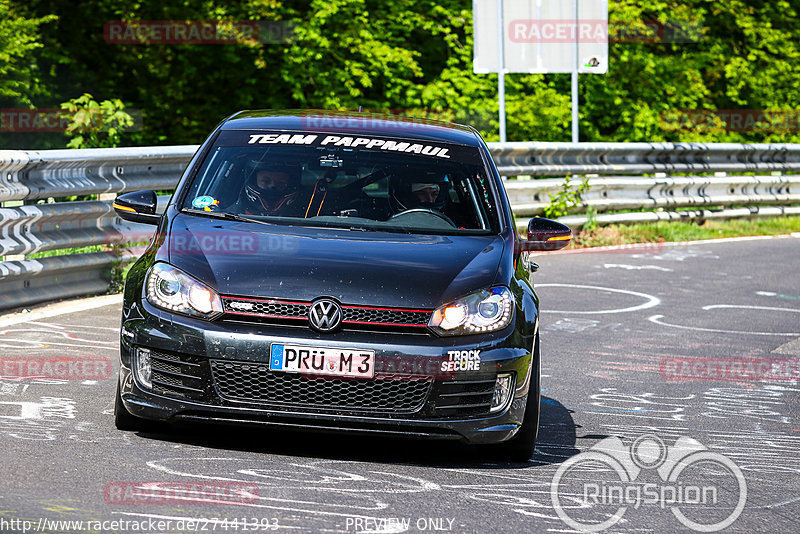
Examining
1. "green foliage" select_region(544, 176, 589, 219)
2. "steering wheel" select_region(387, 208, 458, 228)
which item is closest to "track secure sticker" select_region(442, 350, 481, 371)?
"steering wheel" select_region(387, 208, 458, 228)

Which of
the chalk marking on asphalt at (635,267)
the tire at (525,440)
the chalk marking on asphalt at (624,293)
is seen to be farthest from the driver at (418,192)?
the chalk marking on asphalt at (635,267)

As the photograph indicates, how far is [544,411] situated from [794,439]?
4.21 feet

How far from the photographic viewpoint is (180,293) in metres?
5.54

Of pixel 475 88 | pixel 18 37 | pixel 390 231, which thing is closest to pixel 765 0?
pixel 475 88

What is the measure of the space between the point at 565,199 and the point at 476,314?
1088 cm

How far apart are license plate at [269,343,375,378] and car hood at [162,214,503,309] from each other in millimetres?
222

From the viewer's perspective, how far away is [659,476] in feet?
18.4

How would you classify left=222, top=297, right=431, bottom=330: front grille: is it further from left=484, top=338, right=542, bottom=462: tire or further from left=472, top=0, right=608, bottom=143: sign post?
left=472, top=0, right=608, bottom=143: sign post

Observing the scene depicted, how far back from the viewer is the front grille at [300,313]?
5.40 m

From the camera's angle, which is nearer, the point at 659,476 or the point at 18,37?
the point at 659,476

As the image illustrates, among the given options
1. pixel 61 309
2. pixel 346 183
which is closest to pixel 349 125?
pixel 346 183

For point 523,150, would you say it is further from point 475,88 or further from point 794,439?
point 475,88

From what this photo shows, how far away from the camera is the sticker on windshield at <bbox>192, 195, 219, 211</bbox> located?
21.1 feet

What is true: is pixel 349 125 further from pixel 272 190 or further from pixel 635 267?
pixel 635 267
